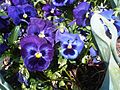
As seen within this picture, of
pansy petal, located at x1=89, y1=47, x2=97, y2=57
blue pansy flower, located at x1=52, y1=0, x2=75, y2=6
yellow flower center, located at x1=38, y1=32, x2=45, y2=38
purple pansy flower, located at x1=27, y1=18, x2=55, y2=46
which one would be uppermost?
blue pansy flower, located at x1=52, y1=0, x2=75, y2=6

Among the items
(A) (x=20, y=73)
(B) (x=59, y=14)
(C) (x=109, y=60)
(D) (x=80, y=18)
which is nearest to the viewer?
(C) (x=109, y=60)

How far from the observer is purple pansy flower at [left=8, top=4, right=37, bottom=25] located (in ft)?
6.15

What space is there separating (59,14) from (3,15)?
1.13 feet

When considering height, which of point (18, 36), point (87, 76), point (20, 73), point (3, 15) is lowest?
point (87, 76)

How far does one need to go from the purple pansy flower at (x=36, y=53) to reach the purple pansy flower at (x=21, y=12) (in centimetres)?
18

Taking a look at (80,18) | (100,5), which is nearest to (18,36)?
(80,18)

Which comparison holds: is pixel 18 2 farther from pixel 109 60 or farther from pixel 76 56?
pixel 109 60

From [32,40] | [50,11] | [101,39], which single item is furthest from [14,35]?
[101,39]

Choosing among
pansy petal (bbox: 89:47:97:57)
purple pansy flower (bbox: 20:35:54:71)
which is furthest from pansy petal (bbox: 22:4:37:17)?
pansy petal (bbox: 89:47:97:57)

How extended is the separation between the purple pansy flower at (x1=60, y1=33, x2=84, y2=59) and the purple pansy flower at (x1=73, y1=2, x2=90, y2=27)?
127mm

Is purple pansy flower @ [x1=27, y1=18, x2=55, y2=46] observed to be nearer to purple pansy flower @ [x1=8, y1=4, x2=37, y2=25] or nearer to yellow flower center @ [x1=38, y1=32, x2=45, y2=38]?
yellow flower center @ [x1=38, y1=32, x2=45, y2=38]

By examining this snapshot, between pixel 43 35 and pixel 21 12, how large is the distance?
0.19 meters

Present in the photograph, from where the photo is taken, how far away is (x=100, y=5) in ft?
7.17

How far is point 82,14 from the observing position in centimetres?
195
